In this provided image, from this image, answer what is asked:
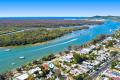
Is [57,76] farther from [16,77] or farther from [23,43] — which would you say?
[23,43]

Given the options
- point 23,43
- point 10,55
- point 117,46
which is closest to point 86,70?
point 10,55

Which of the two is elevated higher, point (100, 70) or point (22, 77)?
point (22, 77)

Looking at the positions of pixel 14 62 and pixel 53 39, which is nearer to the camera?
pixel 14 62

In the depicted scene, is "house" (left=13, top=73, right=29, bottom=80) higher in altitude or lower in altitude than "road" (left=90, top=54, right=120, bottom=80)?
higher

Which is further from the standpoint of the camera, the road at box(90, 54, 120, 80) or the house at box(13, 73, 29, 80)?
the road at box(90, 54, 120, 80)

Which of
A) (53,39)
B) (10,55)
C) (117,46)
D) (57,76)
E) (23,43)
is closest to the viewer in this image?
(57,76)

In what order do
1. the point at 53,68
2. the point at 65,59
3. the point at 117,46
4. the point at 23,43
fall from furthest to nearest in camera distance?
the point at 23,43
the point at 117,46
the point at 65,59
the point at 53,68

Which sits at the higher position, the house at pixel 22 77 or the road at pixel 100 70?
the house at pixel 22 77

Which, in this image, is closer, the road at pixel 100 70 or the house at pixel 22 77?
the house at pixel 22 77

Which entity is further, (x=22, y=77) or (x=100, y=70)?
(x=100, y=70)

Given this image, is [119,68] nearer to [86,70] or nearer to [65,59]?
[86,70]
